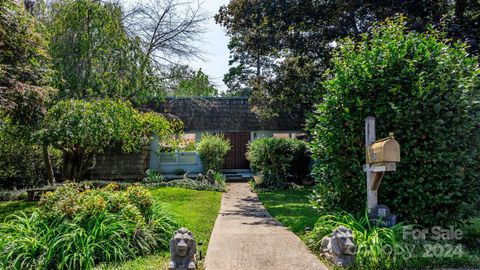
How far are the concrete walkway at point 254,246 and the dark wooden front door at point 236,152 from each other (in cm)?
1044

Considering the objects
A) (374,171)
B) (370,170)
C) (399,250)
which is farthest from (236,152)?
(399,250)

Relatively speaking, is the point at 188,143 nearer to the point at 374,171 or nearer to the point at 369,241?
the point at 374,171

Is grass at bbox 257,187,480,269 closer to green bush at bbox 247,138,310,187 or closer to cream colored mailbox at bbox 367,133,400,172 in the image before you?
green bush at bbox 247,138,310,187

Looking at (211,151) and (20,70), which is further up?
(20,70)

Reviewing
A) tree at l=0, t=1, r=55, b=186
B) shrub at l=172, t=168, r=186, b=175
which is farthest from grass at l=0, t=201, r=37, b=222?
shrub at l=172, t=168, r=186, b=175

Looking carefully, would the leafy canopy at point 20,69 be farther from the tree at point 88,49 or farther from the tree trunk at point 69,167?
the tree trunk at point 69,167

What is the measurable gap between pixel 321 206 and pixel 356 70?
7.56 feet

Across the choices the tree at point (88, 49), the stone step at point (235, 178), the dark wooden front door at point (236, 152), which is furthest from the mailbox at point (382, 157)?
the dark wooden front door at point (236, 152)

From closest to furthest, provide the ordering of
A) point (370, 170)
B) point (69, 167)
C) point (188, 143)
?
1. point (370, 170)
2. point (69, 167)
3. point (188, 143)

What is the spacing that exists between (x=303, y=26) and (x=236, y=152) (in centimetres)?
930

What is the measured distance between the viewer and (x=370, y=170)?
477 centimetres

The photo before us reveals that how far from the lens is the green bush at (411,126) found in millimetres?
4754

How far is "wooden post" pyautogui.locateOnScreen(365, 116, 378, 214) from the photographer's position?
15.7ft

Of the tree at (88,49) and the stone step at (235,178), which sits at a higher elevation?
the tree at (88,49)
